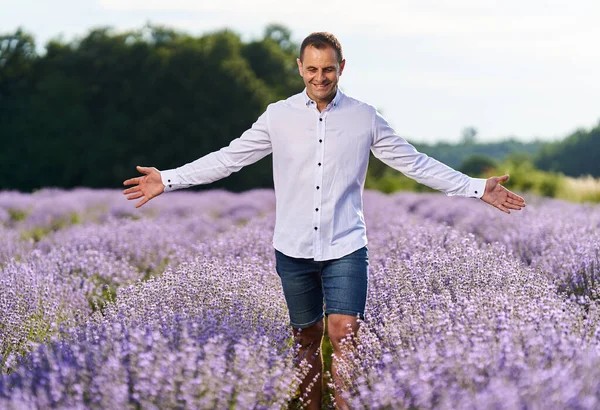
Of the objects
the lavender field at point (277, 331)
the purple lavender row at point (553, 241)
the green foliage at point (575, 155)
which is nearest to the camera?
the lavender field at point (277, 331)

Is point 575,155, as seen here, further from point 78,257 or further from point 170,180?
point 170,180

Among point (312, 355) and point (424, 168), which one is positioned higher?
point (424, 168)

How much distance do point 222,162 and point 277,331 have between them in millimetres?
883

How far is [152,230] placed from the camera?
7074 millimetres

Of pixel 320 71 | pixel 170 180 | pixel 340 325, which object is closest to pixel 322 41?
pixel 320 71

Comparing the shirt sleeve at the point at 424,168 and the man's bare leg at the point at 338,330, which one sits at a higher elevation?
the shirt sleeve at the point at 424,168

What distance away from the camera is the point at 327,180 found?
10.3 ft

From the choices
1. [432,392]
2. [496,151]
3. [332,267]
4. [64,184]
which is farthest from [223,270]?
[496,151]

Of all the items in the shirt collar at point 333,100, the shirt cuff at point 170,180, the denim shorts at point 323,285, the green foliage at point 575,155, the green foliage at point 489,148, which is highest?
the shirt collar at point 333,100

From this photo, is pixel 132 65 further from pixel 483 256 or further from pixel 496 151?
pixel 496 151

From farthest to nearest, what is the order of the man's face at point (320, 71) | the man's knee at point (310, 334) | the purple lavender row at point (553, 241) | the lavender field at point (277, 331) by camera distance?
the purple lavender row at point (553, 241)
the man's knee at point (310, 334)
the man's face at point (320, 71)
the lavender field at point (277, 331)

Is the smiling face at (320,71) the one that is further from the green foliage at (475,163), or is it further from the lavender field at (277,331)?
the green foliage at (475,163)

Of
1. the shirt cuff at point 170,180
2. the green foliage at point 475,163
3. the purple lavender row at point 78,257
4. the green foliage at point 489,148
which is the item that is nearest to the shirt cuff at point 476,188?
the shirt cuff at point 170,180

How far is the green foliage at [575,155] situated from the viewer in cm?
3881
